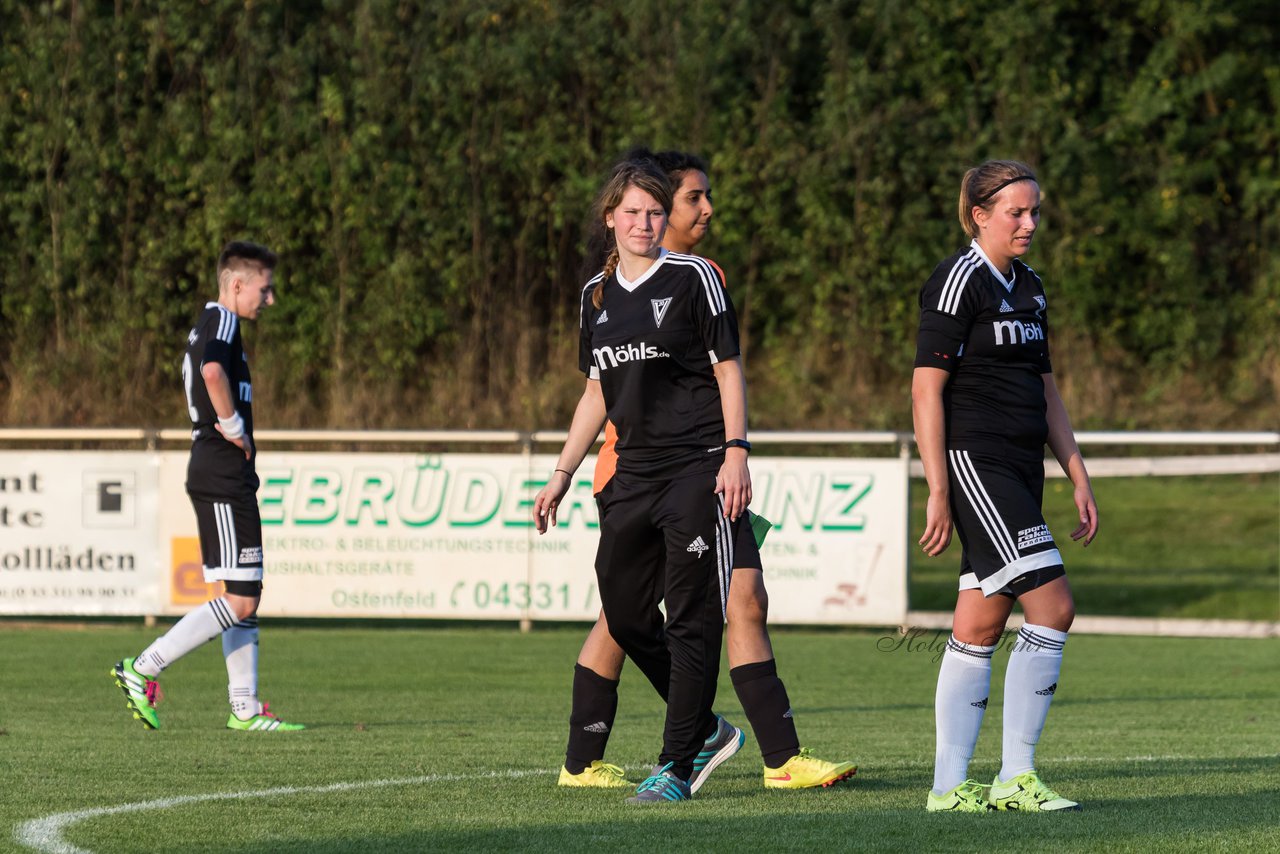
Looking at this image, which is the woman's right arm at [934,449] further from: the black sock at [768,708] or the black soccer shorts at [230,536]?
the black soccer shorts at [230,536]

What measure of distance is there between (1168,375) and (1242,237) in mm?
2165

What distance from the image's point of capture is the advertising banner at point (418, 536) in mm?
13797

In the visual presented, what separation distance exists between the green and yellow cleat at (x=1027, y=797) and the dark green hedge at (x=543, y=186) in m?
15.1

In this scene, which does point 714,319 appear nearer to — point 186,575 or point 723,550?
point 723,550

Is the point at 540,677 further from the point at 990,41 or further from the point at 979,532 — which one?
the point at 990,41

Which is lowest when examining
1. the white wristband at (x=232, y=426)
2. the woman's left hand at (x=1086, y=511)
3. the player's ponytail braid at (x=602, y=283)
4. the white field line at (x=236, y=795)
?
the white field line at (x=236, y=795)

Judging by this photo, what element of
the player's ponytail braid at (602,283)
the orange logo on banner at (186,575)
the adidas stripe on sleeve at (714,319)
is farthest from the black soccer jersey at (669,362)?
the orange logo on banner at (186,575)

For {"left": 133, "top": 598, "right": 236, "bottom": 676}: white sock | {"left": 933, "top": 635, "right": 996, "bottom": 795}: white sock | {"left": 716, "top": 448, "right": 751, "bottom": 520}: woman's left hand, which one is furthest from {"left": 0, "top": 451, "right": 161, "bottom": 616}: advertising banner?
{"left": 933, "top": 635, "right": 996, "bottom": 795}: white sock

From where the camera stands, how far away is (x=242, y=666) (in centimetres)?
846

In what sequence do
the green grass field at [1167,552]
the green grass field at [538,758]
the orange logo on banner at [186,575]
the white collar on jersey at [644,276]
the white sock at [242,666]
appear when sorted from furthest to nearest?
the green grass field at [1167,552]
the orange logo on banner at [186,575]
the white sock at [242,666]
the white collar on jersey at [644,276]
the green grass field at [538,758]

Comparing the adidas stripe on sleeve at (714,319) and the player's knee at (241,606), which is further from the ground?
the adidas stripe on sleeve at (714,319)

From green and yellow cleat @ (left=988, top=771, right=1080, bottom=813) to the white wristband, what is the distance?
4.28 meters

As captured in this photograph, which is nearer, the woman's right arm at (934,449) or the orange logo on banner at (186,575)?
the woman's right arm at (934,449)

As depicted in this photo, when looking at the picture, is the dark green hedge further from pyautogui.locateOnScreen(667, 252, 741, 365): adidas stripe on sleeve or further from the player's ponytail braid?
pyautogui.locateOnScreen(667, 252, 741, 365): adidas stripe on sleeve
